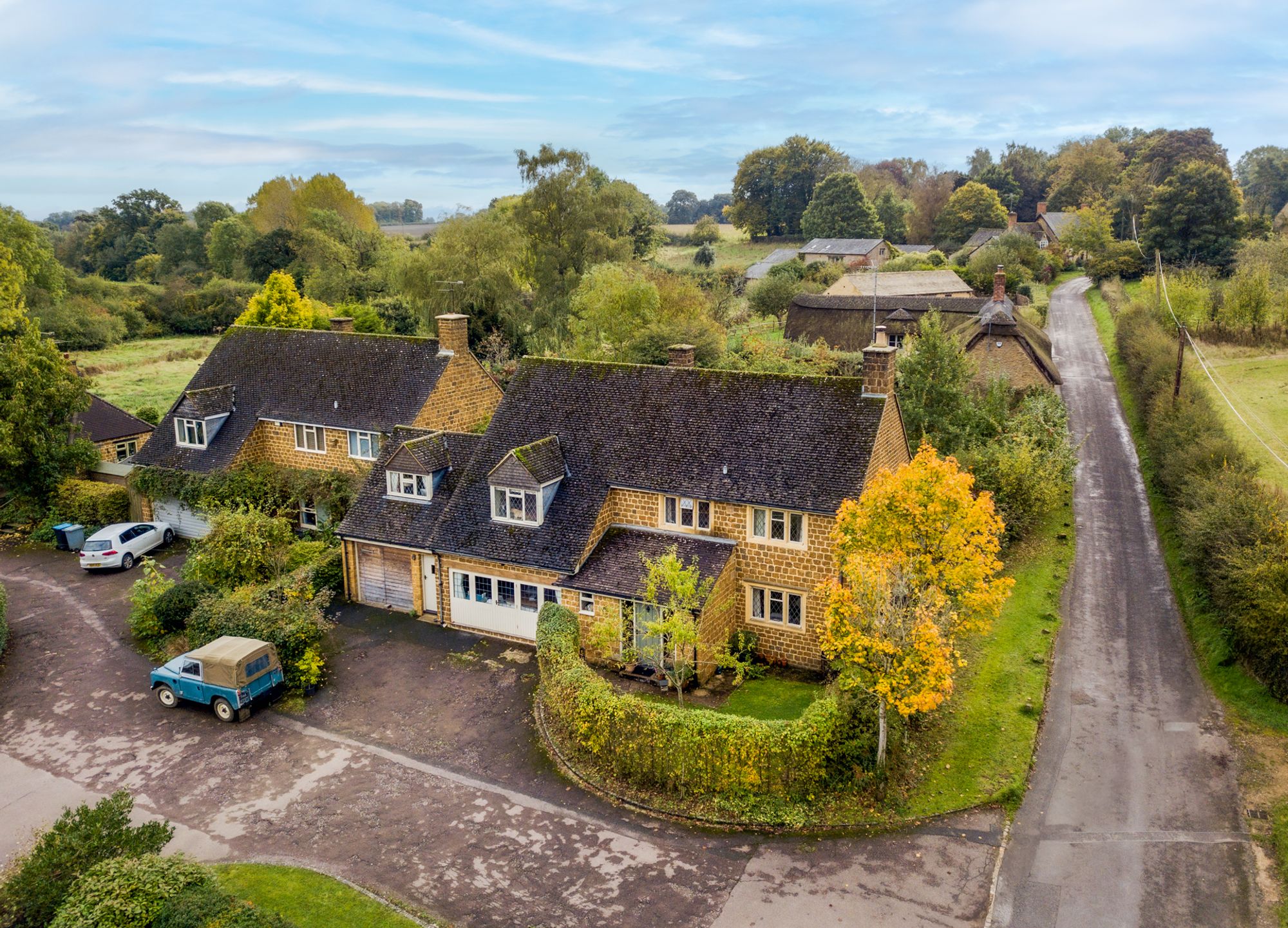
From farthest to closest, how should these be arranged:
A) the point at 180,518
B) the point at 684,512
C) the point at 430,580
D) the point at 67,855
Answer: the point at 180,518 < the point at 430,580 < the point at 684,512 < the point at 67,855

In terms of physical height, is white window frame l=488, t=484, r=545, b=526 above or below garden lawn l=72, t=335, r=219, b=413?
below

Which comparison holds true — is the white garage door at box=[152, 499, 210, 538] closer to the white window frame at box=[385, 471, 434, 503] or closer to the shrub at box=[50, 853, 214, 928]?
the white window frame at box=[385, 471, 434, 503]

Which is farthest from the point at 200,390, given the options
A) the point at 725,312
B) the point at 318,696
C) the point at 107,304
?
the point at 107,304

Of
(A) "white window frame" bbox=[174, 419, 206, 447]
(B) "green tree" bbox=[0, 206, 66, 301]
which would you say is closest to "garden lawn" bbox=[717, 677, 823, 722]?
(A) "white window frame" bbox=[174, 419, 206, 447]

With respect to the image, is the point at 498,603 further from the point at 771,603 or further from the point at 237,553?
the point at 237,553

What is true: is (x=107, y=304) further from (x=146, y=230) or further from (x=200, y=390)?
(x=200, y=390)

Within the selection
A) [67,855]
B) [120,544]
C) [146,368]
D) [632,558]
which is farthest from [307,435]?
[146,368]

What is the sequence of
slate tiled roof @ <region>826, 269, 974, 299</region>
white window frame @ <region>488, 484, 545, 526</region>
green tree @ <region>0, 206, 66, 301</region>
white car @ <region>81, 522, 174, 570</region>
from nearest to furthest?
white window frame @ <region>488, 484, 545, 526</region>
white car @ <region>81, 522, 174, 570</region>
slate tiled roof @ <region>826, 269, 974, 299</region>
green tree @ <region>0, 206, 66, 301</region>
